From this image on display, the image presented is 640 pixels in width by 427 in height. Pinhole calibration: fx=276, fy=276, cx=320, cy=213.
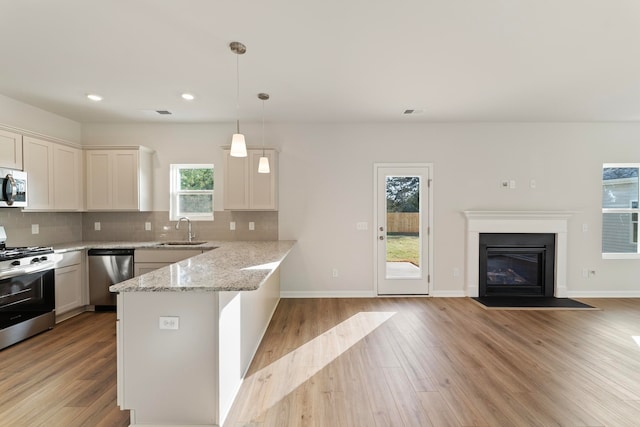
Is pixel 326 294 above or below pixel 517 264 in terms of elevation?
below

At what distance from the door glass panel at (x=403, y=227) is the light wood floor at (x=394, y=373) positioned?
3.10 ft

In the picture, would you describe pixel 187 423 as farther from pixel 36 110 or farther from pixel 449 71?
pixel 36 110

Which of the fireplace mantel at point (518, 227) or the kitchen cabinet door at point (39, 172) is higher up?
the kitchen cabinet door at point (39, 172)

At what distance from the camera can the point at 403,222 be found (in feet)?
14.4

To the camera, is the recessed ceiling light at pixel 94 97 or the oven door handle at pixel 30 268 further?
the recessed ceiling light at pixel 94 97

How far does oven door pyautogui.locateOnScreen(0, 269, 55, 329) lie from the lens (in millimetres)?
2736

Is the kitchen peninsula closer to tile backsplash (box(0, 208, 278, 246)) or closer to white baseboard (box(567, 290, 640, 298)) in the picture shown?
tile backsplash (box(0, 208, 278, 246))

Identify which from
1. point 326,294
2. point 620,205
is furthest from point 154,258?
point 620,205

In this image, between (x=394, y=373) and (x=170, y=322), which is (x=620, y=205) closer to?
(x=394, y=373)

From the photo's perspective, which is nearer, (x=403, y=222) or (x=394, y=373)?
(x=394, y=373)

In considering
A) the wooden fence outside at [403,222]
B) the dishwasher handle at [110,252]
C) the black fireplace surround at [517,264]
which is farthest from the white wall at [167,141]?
the black fireplace surround at [517,264]

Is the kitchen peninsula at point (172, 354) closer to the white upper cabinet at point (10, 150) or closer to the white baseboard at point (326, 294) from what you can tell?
the white baseboard at point (326, 294)

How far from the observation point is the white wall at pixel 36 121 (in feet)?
10.9

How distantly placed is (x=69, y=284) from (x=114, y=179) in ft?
4.92
